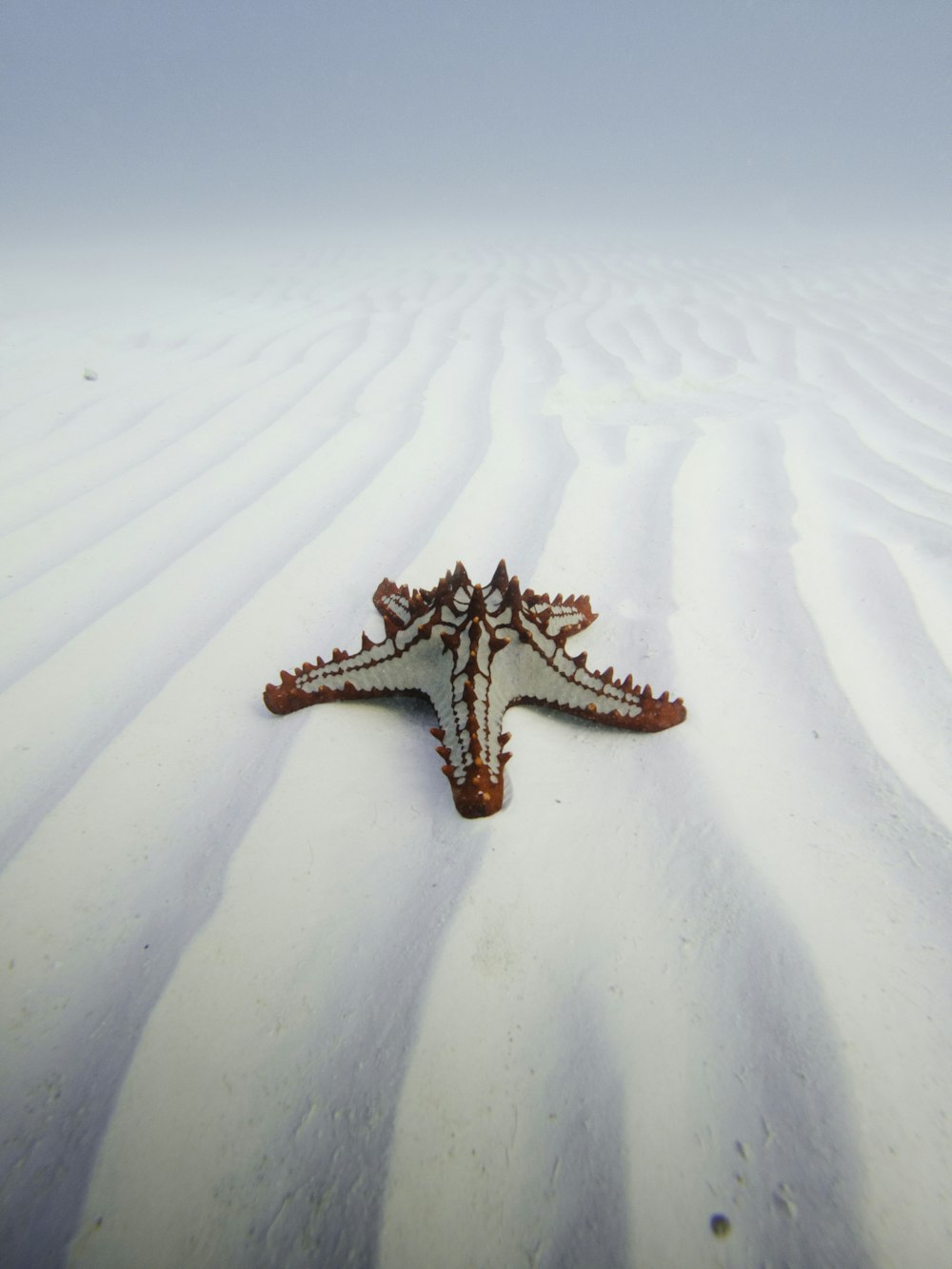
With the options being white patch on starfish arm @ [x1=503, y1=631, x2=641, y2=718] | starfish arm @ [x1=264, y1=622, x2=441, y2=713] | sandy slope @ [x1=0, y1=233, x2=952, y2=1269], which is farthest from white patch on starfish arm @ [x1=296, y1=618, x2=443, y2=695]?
white patch on starfish arm @ [x1=503, y1=631, x2=641, y2=718]

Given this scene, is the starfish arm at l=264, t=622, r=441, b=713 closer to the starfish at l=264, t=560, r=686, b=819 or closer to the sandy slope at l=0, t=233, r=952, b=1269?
the starfish at l=264, t=560, r=686, b=819

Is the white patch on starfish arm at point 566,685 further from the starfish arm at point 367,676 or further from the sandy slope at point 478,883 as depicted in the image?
the starfish arm at point 367,676

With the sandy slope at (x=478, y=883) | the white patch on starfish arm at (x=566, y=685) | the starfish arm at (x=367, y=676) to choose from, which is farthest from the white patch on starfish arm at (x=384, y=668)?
the white patch on starfish arm at (x=566, y=685)

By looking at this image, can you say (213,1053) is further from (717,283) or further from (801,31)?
(801,31)

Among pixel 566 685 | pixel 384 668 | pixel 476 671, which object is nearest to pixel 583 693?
pixel 566 685

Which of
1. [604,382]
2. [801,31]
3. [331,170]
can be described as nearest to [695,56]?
[801,31]

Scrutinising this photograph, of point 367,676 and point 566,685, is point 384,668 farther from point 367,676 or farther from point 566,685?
point 566,685
